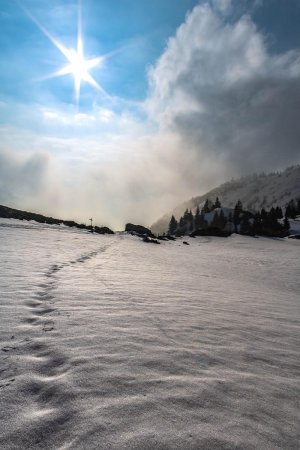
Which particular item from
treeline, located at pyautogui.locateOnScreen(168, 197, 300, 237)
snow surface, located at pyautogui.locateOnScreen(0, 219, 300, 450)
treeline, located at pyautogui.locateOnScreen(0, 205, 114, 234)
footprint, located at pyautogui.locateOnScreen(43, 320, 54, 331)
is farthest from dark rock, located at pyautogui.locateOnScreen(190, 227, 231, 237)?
footprint, located at pyautogui.locateOnScreen(43, 320, 54, 331)

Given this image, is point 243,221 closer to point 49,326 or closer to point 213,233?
point 213,233

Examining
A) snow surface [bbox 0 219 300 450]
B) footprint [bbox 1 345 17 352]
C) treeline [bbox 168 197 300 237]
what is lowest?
snow surface [bbox 0 219 300 450]

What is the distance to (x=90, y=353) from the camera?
281 cm

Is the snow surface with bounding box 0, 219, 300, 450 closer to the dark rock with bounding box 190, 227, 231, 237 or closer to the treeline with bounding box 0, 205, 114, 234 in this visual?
the treeline with bounding box 0, 205, 114, 234

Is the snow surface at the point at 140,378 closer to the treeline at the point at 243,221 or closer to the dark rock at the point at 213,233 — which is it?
the dark rock at the point at 213,233

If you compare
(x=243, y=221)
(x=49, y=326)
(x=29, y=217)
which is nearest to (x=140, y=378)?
(x=49, y=326)

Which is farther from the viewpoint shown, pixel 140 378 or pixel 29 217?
pixel 29 217

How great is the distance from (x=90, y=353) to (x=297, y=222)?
119133 mm

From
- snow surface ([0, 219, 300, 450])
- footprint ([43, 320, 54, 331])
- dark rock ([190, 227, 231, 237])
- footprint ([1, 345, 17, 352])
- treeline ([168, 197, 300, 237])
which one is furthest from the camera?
treeline ([168, 197, 300, 237])

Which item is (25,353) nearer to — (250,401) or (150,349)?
(150,349)

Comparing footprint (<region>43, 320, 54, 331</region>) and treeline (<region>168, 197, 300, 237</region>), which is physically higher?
treeline (<region>168, 197, 300, 237</region>)

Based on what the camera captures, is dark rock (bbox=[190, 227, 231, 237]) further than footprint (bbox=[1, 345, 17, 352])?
Yes

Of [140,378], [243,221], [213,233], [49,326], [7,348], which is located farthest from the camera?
[243,221]

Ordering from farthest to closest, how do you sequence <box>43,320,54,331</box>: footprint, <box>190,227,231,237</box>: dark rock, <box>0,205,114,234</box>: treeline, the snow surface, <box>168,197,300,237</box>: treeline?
<box>168,197,300,237</box>: treeline → <box>190,227,231,237</box>: dark rock → <box>0,205,114,234</box>: treeline → <box>43,320,54,331</box>: footprint → the snow surface
